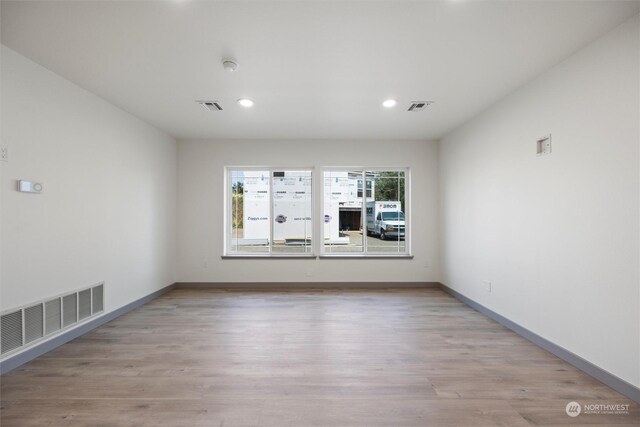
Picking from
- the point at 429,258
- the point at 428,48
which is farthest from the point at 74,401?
the point at 429,258

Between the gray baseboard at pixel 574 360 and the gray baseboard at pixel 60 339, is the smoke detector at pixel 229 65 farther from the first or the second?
the gray baseboard at pixel 574 360

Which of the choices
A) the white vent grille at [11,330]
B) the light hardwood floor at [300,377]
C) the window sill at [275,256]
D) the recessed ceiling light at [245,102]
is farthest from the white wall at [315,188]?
the white vent grille at [11,330]

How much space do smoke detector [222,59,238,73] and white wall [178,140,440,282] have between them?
2.60 metres

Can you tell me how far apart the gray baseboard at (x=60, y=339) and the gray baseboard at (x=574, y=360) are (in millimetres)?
4765

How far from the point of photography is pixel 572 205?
99.1 inches

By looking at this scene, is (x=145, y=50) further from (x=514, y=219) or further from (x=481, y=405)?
(x=514, y=219)

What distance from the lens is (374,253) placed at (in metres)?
5.37

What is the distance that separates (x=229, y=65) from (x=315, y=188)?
116 inches

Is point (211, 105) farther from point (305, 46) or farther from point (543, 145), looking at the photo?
point (543, 145)

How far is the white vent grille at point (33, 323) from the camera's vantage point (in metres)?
2.53

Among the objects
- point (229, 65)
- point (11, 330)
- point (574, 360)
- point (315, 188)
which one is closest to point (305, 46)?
point (229, 65)

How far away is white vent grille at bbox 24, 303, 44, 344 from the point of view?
2.53 metres

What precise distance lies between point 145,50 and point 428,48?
237 centimetres

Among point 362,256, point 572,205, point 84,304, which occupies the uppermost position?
point 572,205
